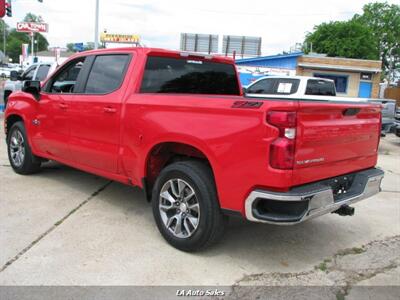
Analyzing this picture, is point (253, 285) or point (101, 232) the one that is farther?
point (101, 232)

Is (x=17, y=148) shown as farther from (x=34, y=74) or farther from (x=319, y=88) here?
(x=34, y=74)

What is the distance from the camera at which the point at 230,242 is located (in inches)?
177

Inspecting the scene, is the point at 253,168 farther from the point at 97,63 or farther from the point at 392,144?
the point at 392,144

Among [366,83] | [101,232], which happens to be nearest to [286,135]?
[101,232]

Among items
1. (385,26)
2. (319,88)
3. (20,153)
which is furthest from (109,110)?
(385,26)

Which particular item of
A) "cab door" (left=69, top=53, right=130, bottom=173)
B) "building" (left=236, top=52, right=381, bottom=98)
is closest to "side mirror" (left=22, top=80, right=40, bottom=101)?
"cab door" (left=69, top=53, right=130, bottom=173)

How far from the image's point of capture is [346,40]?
5159 centimetres

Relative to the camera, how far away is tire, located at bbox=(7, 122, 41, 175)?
6641 millimetres

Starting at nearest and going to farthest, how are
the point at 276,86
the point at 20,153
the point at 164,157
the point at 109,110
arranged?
the point at 164,157
the point at 109,110
the point at 20,153
the point at 276,86

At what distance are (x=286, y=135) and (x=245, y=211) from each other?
2.35 ft

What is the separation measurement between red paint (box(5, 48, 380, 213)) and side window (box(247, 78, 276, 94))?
6.34 meters

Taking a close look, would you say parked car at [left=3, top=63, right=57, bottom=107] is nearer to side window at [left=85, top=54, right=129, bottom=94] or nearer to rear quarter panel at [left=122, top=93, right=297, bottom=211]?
side window at [left=85, top=54, right=129, bottom=94]

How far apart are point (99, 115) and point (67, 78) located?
53.1 inches

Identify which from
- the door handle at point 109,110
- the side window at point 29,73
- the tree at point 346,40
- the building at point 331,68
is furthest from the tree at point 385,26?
the door handle at point 109,110
